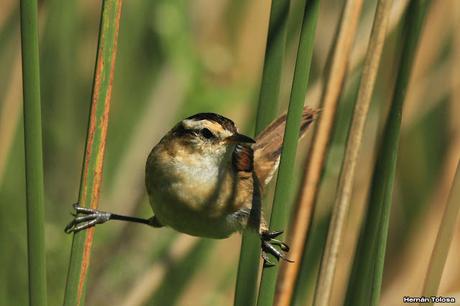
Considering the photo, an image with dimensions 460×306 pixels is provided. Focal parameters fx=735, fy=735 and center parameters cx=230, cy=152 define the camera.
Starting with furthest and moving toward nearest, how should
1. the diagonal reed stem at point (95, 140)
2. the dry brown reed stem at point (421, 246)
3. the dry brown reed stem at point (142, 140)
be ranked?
the dry brown reed stem at point (142, 140)
the dry brown reed stem at point (421, 246)
the diagonal reed stem at point (95, 140)

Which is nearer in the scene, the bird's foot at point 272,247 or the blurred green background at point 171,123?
the bird's foot at point 272,247

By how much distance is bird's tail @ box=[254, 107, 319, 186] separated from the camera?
8.29 feet

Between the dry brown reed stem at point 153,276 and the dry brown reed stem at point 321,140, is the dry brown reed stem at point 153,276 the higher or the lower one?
the lower one

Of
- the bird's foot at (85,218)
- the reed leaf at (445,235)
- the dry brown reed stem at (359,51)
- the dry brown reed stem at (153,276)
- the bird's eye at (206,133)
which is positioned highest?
the dry brown reed stem at (359,51)

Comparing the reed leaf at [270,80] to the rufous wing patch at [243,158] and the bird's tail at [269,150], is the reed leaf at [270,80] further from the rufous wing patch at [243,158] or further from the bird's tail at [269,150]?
the bird's tail at [269,150]

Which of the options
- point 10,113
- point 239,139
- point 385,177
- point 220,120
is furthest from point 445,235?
point 10,113

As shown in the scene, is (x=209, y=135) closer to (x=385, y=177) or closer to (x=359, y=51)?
(x=359, y=51)

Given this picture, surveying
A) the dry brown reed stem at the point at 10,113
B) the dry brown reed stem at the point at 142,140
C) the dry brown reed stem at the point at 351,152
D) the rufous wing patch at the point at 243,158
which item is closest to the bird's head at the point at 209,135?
the rufous wing patch at the point at 243,158

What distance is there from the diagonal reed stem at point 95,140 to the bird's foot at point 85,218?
0.17 feet

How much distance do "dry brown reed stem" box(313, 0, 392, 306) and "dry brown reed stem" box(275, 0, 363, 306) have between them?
0.69ft

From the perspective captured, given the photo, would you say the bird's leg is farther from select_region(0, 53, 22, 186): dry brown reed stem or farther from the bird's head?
select_region(0, 53, 22, 186): dry brown reed stem

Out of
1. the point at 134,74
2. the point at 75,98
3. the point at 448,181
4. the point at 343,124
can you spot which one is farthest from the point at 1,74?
the point at 448,181

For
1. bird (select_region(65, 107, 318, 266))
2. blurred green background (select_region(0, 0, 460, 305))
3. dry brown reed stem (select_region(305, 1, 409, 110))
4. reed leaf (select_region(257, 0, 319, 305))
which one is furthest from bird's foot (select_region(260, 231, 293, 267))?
reed leaf (select_region(257, 0, 319, 305))

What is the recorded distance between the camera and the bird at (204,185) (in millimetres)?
2199
